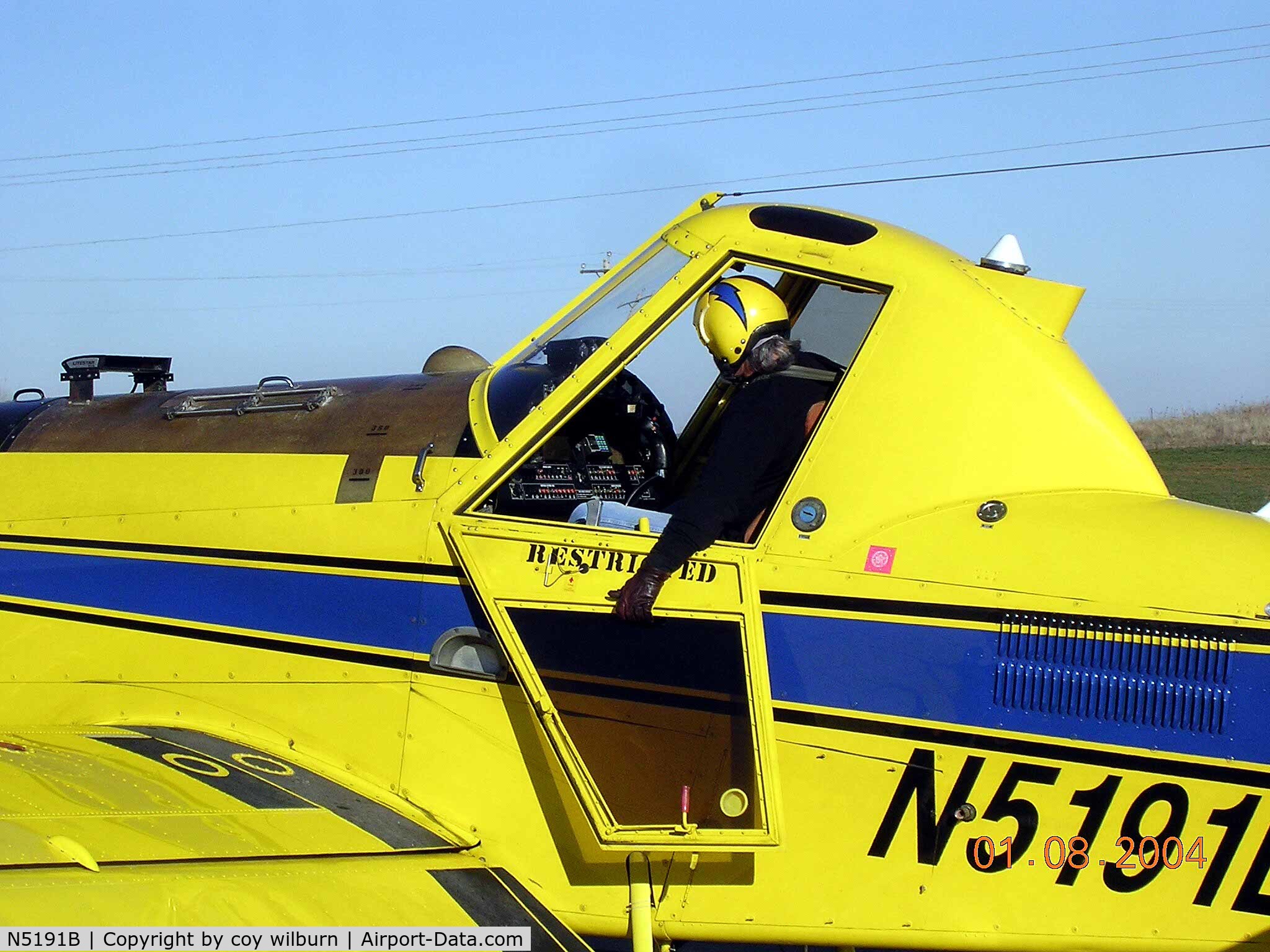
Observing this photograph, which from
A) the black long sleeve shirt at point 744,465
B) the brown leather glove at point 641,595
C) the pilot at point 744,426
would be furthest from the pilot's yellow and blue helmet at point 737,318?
the brown leather glove at point 641,595

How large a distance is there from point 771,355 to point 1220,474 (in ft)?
58.8

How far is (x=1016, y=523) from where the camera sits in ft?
11.9

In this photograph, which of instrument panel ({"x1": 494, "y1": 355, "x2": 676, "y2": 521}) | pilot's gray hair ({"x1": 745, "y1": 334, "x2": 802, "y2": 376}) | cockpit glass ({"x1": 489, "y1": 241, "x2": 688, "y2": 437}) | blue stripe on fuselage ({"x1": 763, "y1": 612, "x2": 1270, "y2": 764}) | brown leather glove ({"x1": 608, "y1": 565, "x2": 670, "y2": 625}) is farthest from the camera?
instrument panel ({"x1": 494, "y1": 355, "x2": 676, "y2": 521})

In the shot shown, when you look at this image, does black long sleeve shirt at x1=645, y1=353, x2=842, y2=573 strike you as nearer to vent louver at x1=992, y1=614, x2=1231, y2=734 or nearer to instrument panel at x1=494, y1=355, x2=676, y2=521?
instrument panel at x1=494, y1=355, x2=676, y2=521

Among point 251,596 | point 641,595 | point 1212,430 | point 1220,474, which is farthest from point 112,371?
point 1212,430

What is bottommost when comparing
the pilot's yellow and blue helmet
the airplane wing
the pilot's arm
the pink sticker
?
the airplane wing

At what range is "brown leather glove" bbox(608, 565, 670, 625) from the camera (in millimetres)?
3586

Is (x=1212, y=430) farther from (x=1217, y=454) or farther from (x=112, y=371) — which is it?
(x=112, y=371)

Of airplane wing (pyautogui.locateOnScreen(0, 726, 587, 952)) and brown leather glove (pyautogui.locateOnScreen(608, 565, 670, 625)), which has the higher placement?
brown leather glove (pyautogui.locateOnScreen(608, 565, 670, 625))

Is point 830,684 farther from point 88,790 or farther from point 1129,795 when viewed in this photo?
point 88,790

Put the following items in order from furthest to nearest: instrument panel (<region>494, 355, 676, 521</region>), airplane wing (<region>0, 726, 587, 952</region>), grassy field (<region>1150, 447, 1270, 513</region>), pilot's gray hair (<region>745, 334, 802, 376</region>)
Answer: grassy field (<region>1150, 447, 1270, 513</region>)
instrument panel (<region>494, 355, 676, 521</region>)
pilot's gray hair (<region>745, 334, 802, 376</region>)
airplane wing (<region>0, 726, 587, 952</region>)

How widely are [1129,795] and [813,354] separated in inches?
66.5

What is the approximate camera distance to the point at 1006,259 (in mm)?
4070

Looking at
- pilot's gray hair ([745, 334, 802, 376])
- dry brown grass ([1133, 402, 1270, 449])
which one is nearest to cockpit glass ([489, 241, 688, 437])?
pilot's gray hair ([745, 334, 802, 376])
